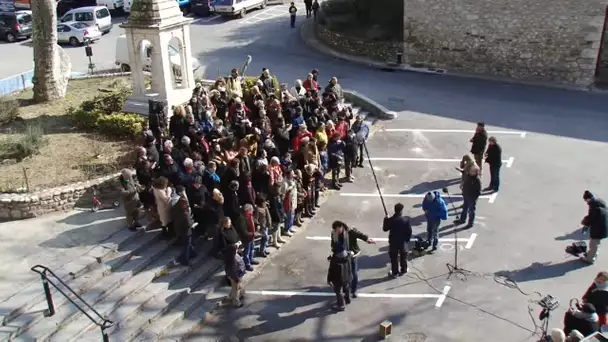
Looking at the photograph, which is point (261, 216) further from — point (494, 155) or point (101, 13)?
point (101, 13)

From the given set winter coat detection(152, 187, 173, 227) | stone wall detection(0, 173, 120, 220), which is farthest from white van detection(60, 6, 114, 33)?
winter coat detection(152, 187, 173, 227)

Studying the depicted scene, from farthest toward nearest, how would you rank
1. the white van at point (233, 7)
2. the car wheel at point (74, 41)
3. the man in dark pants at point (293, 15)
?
the white van at point (233, 7) → the man in dark pants at point (293, 15) → the car wheel at point (74, 41)

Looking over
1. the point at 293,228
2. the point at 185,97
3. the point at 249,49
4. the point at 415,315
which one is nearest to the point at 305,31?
the point at 249,49

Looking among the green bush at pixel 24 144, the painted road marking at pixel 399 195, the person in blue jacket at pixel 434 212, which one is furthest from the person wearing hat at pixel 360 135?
the green bush at pixel 24 144

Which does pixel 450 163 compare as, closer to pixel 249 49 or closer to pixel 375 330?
pixel 375 330

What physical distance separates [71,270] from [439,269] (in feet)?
20.0

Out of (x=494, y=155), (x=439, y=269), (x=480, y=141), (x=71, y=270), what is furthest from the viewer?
(x=480, y=141)

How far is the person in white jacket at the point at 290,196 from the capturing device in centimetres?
1220

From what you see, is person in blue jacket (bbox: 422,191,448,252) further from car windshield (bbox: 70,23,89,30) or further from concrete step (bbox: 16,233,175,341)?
car windshield (bbox: 70,23,89,30)

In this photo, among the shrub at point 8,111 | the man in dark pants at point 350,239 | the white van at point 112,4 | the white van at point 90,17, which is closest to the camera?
the man in dark pants at point 350,239

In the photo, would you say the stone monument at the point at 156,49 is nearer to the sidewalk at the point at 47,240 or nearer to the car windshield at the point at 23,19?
the sidewalk at the point at 47,240

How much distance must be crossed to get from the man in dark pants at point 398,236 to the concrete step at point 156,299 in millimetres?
2962

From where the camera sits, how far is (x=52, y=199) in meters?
12.6

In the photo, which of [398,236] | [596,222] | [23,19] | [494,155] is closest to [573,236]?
[596,222]
